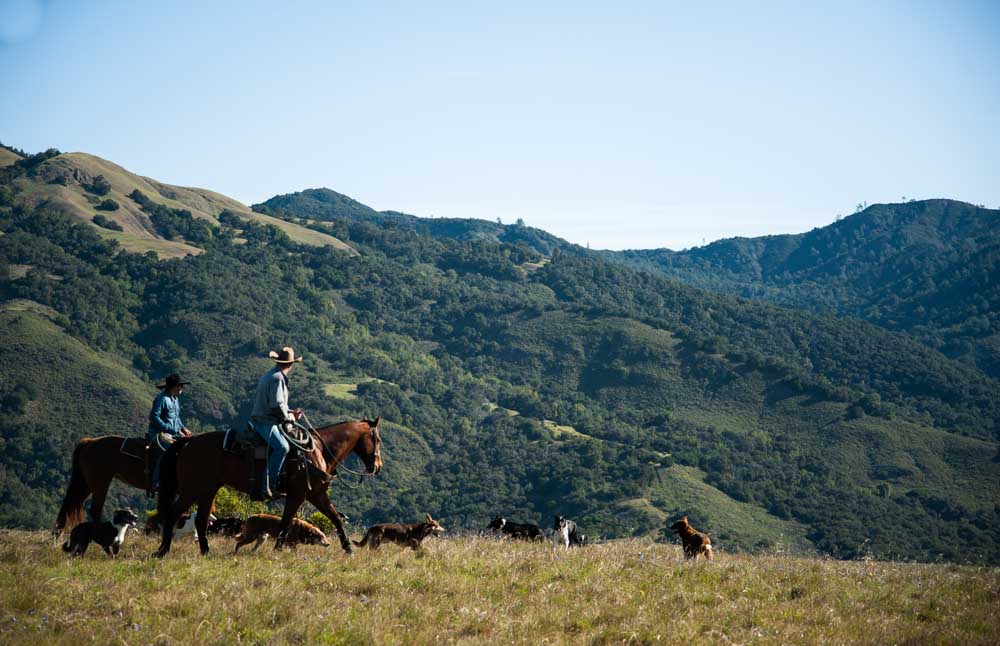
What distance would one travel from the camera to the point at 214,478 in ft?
40.2

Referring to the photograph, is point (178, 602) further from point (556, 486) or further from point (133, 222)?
point (133, 222)

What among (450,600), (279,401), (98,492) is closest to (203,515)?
(279,401)

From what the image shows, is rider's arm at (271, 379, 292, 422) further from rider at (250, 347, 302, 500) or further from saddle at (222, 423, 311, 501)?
saddle at (222, 423, 311, 501)

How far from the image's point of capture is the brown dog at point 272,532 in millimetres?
13398

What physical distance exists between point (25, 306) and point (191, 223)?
7725cm

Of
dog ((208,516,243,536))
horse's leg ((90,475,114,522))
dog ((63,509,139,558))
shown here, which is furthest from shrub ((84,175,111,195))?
dog ((63,509,139,558))

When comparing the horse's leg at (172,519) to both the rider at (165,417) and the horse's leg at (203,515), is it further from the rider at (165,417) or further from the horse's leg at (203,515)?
the rider at (165,417)

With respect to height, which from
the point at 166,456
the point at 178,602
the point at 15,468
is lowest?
the point at 15,468

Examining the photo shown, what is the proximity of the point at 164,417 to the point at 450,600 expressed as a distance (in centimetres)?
648

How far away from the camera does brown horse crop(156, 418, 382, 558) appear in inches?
482

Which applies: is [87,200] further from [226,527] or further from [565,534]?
[565,534]

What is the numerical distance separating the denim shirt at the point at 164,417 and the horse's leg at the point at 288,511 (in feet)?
7.85

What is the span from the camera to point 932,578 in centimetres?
1448

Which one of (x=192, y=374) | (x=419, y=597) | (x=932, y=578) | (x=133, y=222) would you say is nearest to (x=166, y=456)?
(x=419, y=597)
